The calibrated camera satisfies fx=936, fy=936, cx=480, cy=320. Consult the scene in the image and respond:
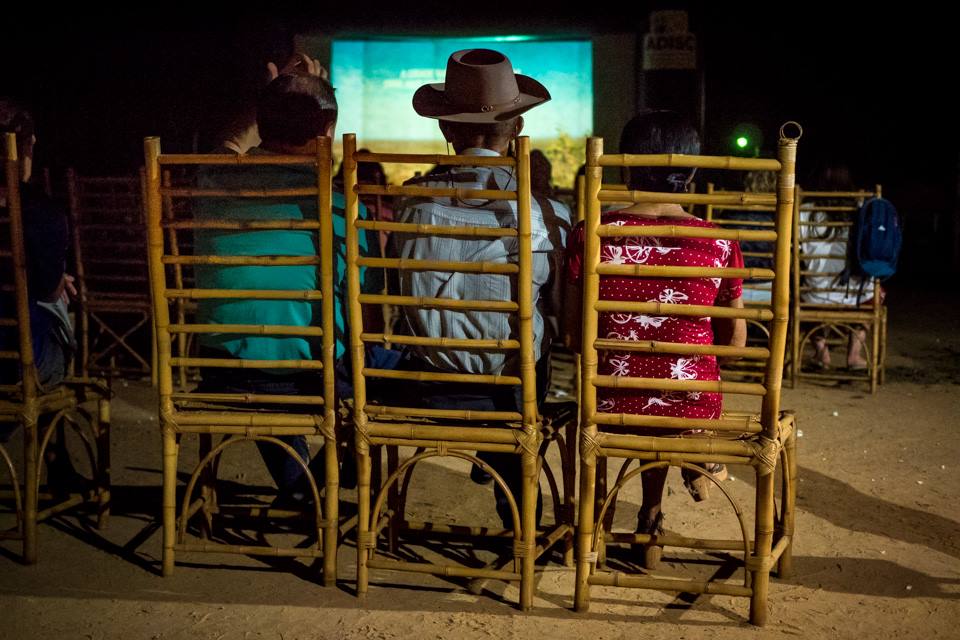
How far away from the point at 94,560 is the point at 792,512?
2197 millimetres

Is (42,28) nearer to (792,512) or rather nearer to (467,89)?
(467,89)

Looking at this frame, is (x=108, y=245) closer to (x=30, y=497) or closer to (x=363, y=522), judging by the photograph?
(x=30, y=497)

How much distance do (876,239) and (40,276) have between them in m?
4.41

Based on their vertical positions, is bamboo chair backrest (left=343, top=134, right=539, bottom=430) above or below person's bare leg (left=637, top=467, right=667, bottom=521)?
above

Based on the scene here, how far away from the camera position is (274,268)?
284cm

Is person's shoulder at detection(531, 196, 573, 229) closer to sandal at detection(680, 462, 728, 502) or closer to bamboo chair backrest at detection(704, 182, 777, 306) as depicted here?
sandal at detection(680, 462, 728, 502)

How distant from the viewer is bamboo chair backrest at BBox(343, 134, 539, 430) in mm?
2449

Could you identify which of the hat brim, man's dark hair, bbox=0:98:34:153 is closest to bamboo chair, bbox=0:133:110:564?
man's dark hair, bbox=0:98:34:153

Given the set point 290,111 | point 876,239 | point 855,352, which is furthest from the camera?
point 855,352

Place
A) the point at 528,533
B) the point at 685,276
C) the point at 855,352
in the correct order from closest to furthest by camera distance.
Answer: the point at 685,276
the point at 528,533
the point at 855,352

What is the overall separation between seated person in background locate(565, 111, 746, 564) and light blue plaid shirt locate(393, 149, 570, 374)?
108 millimetres

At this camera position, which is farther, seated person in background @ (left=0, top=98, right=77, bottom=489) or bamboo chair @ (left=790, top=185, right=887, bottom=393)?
bamboo chair @ (left=790, top=185, right=887, bottom=393)

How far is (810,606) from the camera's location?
2688 millimetres

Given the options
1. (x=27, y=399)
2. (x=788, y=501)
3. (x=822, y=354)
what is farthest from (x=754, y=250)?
(x=27, y=399)
